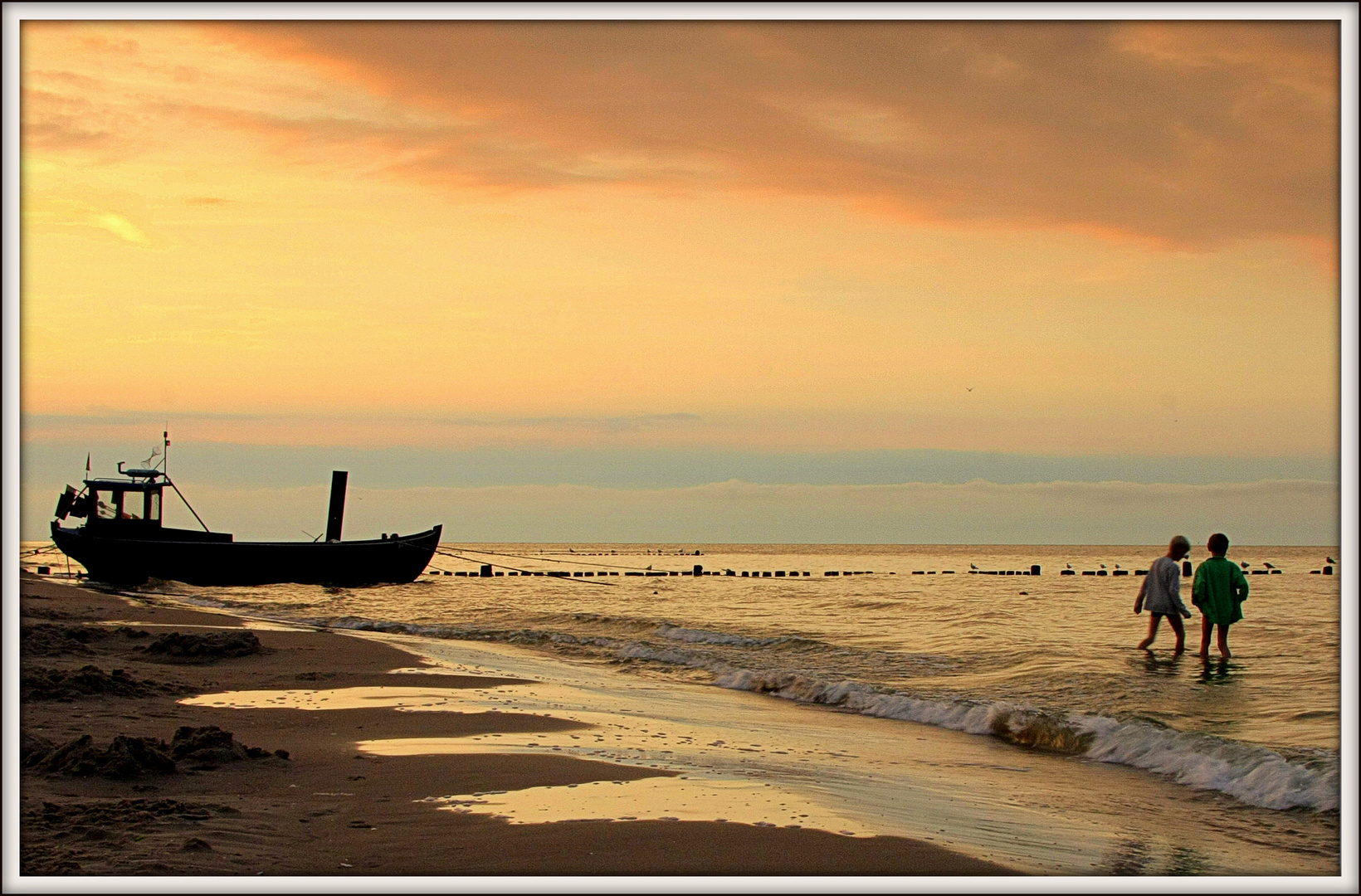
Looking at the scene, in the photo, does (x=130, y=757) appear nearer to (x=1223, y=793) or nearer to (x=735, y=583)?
(x=1223, y=793)

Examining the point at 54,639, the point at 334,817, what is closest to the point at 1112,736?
the point at 334,817

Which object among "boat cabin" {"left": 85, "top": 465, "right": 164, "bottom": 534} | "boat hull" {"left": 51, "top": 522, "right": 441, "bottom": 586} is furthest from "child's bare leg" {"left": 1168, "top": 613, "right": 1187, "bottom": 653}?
"boat cabin" {"left": 85, "top": 465, "right": 164, "bottom": 534}

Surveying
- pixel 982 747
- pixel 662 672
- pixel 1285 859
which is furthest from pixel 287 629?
pixel 1285 859

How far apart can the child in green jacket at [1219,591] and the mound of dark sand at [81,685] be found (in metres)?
11.5

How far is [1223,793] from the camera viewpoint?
7297mm

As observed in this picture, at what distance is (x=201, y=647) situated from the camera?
42.2 feet

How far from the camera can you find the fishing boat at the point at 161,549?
31.8 meters

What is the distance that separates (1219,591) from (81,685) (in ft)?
40.3

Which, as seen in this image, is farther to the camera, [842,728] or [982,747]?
[842,728]

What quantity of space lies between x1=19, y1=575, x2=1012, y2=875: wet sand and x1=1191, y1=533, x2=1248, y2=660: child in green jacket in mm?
8295

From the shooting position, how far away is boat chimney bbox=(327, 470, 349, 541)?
38.6 metres

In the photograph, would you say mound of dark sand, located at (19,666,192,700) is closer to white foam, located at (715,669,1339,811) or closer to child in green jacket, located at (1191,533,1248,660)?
white foam, located at (715,669,1339,811)

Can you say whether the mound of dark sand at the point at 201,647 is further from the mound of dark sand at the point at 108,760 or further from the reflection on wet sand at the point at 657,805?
the reflection on wet sand at the point at 657,805

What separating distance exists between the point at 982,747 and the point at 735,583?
33364 millimetres
